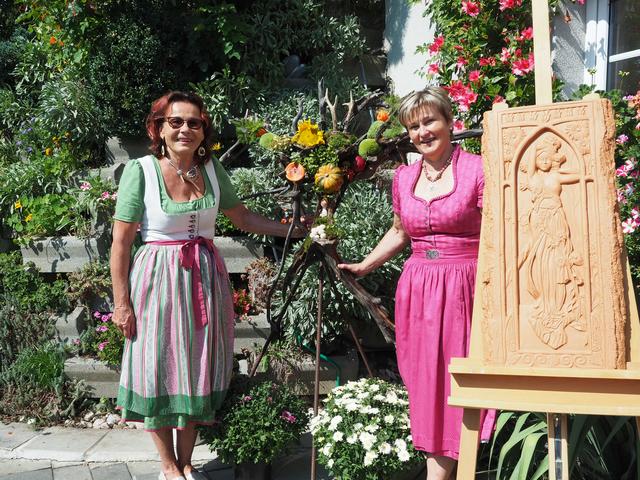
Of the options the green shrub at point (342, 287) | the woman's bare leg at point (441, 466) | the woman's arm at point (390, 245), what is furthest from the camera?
the green shrub at point (342, 287)

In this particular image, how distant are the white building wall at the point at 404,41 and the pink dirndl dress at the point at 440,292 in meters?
2.69

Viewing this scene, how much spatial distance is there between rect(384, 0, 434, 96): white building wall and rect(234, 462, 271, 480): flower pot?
123 inches

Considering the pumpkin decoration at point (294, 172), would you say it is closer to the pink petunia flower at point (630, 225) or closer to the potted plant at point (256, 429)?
the potted plant at point (256, 429)

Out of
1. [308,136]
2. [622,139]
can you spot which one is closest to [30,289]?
[308,136]

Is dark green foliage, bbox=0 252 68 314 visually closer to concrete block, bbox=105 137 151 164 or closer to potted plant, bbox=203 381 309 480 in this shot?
concrete block, bbox=105 137 151 164

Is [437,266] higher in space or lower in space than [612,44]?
lower

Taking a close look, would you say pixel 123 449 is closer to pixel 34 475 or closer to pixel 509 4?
pixel 34 475

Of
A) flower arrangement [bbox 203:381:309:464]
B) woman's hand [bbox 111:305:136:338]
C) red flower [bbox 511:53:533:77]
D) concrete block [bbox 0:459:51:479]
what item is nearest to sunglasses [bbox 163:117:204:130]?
woman's hand [bbox 111:305:136:338]

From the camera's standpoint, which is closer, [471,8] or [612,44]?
[612,44]

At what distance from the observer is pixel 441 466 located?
2.47m

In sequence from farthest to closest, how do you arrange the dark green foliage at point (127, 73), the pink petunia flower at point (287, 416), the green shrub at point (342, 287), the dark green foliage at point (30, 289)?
the dark green foliage at point (127, 73) → the dark green foliage at point (30, 289) → the green shrub at point (342, 287) → the pink petunia flower at point (287, 416)

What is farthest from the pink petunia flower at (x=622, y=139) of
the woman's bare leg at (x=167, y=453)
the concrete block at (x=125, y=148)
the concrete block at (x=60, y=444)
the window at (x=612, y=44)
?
the concrete block at (x=125, y=148)

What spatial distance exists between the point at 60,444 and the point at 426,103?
299 cm

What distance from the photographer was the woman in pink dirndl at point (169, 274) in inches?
108
